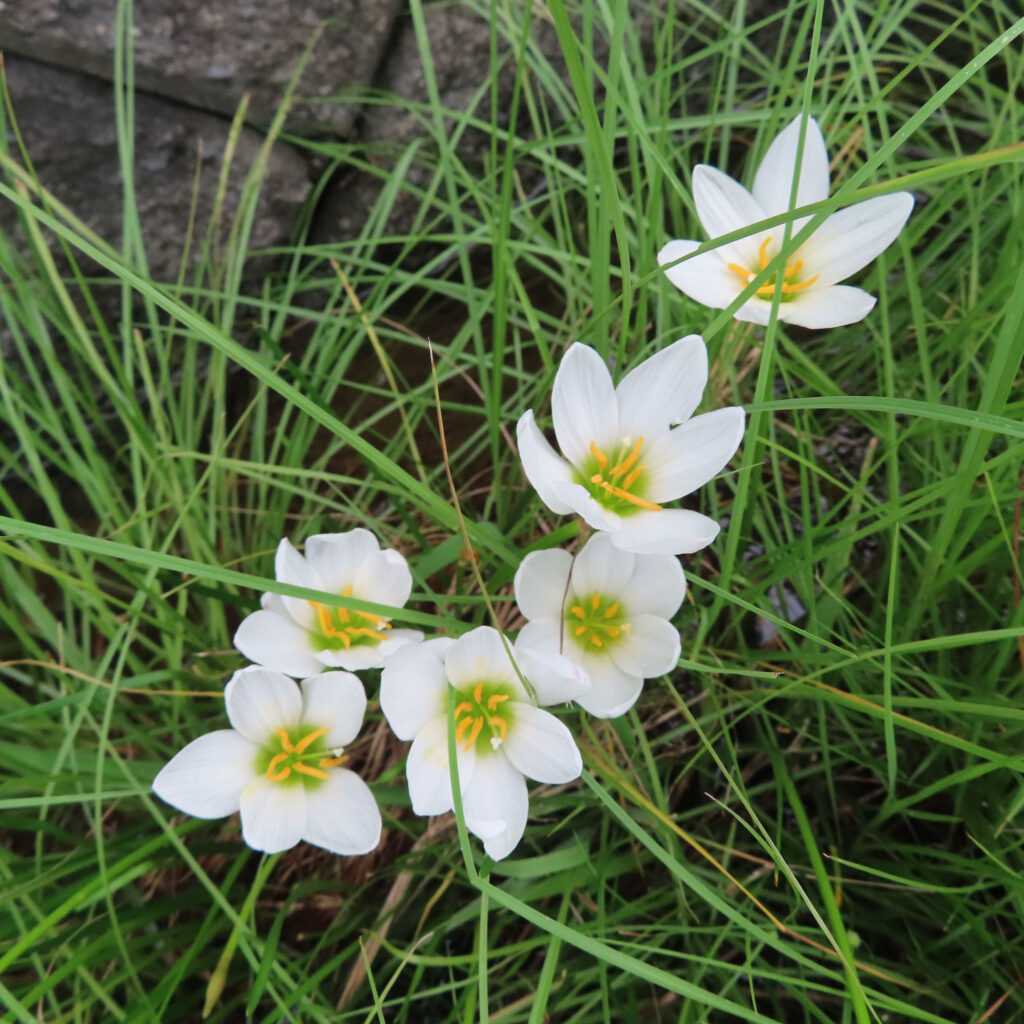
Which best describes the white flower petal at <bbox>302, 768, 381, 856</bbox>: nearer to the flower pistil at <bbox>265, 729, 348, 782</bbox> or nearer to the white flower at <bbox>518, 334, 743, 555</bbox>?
the flower pistil at <bbox>265, 729, 348, 782</bbox>

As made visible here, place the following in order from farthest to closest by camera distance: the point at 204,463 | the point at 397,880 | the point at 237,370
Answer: the point at 237,370 < the point at 204,463 < the point at 397,880

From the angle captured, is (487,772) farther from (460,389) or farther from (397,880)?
(460,389)

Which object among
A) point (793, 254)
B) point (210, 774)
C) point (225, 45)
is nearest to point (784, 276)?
point (793, 254)

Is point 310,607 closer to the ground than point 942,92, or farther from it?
closer to the ground

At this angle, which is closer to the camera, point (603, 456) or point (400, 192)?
point (603, 456)

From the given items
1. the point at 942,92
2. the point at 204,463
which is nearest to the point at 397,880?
the point at 204,463

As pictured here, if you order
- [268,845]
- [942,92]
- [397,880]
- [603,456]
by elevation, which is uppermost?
[942,92]

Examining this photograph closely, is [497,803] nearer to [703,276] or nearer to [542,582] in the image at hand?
[542,582]

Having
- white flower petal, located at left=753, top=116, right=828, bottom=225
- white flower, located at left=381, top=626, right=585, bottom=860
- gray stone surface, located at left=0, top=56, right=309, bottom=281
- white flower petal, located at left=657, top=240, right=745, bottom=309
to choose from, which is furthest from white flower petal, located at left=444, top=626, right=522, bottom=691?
gray stone surface, located at left=0, top=56, right=309, bottom=281
